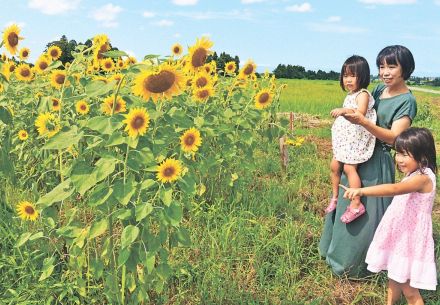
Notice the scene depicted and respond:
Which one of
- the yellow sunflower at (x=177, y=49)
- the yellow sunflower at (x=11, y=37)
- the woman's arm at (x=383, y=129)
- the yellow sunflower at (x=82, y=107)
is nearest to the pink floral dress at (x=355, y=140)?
the woman's arm at (x=383, y=129)

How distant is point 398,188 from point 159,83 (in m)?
1.23

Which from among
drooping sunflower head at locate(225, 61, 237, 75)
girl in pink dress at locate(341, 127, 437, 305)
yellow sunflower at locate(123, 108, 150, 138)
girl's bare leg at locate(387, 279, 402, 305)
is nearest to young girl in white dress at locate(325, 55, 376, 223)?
girl in pink dress at locate(341, 127, 437, 305)

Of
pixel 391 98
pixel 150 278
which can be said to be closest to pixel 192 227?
pixel 150 278

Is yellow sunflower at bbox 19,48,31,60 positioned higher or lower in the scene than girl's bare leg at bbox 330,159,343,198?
higher

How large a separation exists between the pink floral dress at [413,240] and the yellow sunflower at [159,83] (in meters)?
1.27

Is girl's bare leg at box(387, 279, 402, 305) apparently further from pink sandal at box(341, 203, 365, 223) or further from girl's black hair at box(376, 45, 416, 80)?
girl's black hair at box(376, 45, 416, 80)

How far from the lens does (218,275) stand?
2.58m

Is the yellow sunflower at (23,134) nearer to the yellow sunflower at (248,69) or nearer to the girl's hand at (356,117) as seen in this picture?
the yellow sunflower at (248,69)

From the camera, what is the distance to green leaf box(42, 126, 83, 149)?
67.9 inches

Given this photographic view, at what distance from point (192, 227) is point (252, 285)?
2.08 ft

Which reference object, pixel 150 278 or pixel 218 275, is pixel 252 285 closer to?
pixel 218 275

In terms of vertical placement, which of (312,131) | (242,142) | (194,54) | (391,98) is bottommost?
(312,131)

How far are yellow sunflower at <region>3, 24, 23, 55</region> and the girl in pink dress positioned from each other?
6.94 ft

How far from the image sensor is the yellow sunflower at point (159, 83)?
5.81ft
